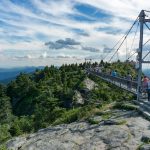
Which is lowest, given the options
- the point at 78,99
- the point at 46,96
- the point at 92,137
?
the point at 46,96

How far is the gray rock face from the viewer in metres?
17.3

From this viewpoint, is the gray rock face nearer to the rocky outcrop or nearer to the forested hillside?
the forested hillside

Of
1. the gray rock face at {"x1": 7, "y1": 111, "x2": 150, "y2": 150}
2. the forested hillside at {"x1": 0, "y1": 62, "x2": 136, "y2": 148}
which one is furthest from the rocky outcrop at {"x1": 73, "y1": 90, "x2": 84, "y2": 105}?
the gray rock face at {"x1": 7, "y1": 111, "x2": 150, "y2": 150}

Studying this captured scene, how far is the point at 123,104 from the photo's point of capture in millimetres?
24641

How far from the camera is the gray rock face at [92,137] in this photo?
17.3 meters

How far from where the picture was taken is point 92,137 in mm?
18625

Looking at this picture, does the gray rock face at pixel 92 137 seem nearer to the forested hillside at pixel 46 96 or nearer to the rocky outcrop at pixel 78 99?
the forested hillside at pixel 46 96

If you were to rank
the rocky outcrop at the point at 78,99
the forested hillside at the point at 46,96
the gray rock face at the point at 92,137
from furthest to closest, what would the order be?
the rocky outcrop at the point at 78,99
the forested hillside at the point at 46,96
the gray rock face at the point at 92,137

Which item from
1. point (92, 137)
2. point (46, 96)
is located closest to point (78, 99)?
point (46, 96)

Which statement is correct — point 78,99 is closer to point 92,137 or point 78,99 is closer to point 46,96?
point 46,96

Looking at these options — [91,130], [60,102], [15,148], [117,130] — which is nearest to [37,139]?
[15,148]

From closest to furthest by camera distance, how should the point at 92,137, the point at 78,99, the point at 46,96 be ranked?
the point at 92,137, the point at 78,99, the point at 46,96

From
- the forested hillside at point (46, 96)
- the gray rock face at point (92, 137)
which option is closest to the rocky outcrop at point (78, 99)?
the forested hillside at point (46, 96)

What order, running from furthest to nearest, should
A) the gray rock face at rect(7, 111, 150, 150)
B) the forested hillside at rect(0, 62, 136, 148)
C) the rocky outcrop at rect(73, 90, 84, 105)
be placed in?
the rocky outcrop at rect(73, 90, 84, 105) < the forested hillside at rect(0, 62, 136, 148) < the gray rock face at rect(7, 111, 150, 150)
